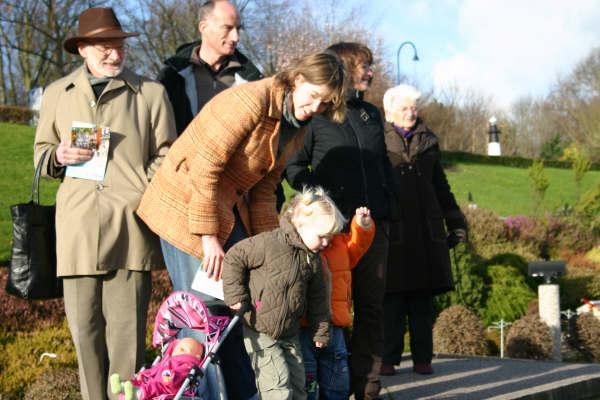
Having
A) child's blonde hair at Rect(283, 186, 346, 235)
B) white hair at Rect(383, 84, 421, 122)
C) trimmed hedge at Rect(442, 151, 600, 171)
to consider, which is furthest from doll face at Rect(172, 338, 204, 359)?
trimmed hedge at Rect(442, 151, 600, 171)

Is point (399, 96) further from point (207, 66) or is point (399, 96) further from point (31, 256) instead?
point (31, 256)

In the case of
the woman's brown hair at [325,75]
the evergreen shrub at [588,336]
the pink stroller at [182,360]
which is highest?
the woman's brown hair at [325,75]

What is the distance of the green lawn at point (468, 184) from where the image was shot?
14.9 meters

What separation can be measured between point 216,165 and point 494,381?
401 cm

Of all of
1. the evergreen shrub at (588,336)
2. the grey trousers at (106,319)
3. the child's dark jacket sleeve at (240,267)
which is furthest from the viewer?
the evergreen shrub at (588,336)

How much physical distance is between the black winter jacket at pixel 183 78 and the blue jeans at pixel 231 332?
3.15ft

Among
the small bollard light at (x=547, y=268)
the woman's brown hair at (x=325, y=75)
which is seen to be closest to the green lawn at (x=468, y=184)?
the small bollard light at (x=547, y=268)

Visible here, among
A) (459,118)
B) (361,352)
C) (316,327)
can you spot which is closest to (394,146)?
(361,352)

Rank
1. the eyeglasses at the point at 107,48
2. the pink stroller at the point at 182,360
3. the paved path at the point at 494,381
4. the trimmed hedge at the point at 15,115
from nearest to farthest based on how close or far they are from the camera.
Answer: the pink stroller at the point at 182,360 → the eyeglasses at the point at 107,48 → the paved path at the point at 494,381 → the trimmed hedge at the point at 15,115

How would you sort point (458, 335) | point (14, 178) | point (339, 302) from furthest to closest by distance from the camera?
1. point (14, 178)
2. point (458, 335)
3. point (339, 302)

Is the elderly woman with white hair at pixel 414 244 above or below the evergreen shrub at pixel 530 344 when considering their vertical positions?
above

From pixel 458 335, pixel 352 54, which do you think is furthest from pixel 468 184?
pixel 352 54

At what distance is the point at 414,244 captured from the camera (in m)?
7.60

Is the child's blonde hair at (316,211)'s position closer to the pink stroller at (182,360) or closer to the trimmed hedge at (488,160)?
the pink stroller at (182,360)
